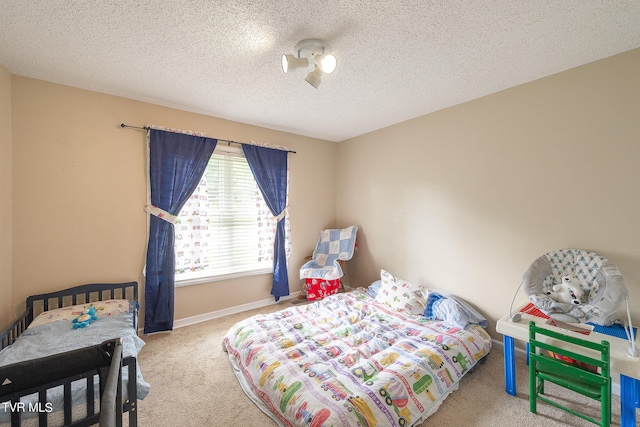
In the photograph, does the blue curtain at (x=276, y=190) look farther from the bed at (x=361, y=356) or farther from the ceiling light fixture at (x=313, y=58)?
the ceiling light fixture at (x=313, y=58)

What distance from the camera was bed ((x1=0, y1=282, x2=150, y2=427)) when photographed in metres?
0.92

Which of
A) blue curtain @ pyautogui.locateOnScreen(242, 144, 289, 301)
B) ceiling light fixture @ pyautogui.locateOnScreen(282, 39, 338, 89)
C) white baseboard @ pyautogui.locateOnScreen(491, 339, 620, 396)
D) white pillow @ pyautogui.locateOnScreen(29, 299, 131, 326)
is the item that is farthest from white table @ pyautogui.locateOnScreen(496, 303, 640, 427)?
white pillow @ pyautogui.locateOnScreen(29, 299, 131, 326)

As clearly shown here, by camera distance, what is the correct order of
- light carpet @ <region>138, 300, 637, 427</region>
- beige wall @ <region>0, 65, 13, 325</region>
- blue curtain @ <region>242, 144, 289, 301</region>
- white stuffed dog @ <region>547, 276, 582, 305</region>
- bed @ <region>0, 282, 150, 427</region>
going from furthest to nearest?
1. blue curtain @ <region>242, 144, 289, 301</region>
2. beige wall @ <region>0, 65, 13, 325</region>
3. white stuffed dog @ <region>547, 276, 582, 305</region>
4. light carpet @ <region>138, 300, 637, 427</region>
5. bed @ <region>0, 282, 150, 427</region>

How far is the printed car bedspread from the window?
104 cm

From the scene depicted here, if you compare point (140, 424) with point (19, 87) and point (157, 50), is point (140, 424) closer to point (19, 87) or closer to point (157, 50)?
point (157, 50)

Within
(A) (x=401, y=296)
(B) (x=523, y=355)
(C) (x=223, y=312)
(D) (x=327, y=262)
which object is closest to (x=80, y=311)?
(C) (x=223, y=312)

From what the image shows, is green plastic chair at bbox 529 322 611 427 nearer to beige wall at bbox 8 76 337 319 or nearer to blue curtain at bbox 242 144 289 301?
blue curtain at bbox 242 144 289 301

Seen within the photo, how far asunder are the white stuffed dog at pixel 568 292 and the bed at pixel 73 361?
2621 mm

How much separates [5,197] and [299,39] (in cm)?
262

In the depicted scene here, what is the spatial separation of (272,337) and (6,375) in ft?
5.14

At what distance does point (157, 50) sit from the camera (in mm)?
1872

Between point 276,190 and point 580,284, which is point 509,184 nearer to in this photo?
point 580,284

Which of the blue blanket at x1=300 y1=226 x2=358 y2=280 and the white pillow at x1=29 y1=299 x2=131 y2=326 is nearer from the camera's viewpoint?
Result: the white pillow at x1=29 y1=299 x2=131 y2=326

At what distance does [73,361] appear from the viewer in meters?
0.98
